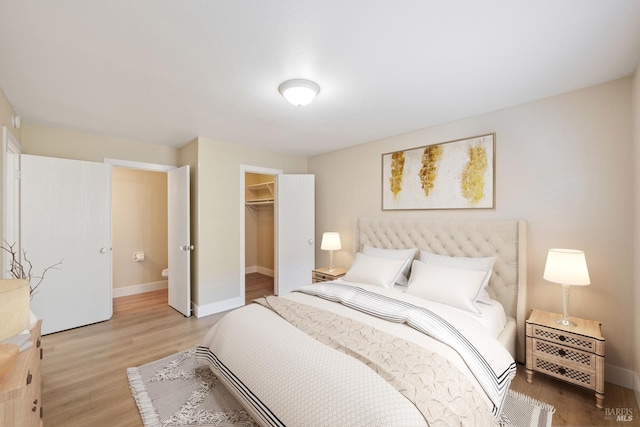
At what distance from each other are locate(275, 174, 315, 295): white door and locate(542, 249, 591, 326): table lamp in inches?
116

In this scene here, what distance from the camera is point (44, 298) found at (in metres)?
3.04

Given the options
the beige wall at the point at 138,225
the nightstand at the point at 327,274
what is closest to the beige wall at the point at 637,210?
the nightstand at the point at 327,274

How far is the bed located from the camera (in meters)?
1.25

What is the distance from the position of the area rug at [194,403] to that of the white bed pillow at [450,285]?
695 mm

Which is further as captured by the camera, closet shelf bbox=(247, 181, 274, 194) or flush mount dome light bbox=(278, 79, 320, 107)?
closet shelf bbox=(247, 181, 274, 194)

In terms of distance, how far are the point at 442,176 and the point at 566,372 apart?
1.96 meters

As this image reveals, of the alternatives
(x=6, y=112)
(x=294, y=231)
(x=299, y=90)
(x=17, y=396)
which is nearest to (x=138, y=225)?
(x=6, y=112)

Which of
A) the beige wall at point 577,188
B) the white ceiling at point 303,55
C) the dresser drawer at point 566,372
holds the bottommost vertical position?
the dresser drawer at point 566,372

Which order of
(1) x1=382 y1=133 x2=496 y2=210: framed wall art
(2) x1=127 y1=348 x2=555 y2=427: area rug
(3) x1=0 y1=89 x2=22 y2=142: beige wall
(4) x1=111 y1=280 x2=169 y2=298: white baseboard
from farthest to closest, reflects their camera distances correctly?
(4) x1=111 y1=280 x2=169 y2=298: white baseboard
(1) x1=382 y1=133 x2=496 y2=210: framed wall art
(3) x1=0 y1=89 x2=22 y2=142: beige wall
(2) x1=127 y1=348 x2=555 y2=427: area rug

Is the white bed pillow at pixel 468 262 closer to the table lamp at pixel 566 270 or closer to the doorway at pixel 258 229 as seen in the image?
the table lamp at pixel 566 270

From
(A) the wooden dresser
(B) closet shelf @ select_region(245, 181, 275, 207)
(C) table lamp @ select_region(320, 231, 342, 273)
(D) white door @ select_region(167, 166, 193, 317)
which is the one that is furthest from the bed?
(B) closet shelf @ select_region(245, 181, 275, 207)

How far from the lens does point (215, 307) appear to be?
3736 mm

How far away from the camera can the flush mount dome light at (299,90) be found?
6.88 ft

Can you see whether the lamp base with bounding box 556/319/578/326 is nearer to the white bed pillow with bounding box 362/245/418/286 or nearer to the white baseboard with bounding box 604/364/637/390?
the white baseboard with bounding box 604/364/637/390
